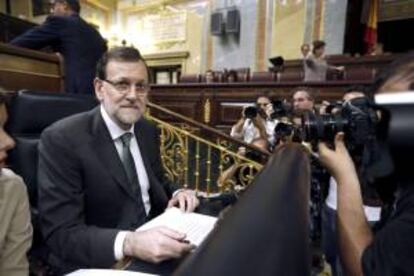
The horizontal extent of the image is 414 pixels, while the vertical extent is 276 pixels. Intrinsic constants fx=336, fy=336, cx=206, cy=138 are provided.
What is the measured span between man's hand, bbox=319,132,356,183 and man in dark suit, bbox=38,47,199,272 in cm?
44

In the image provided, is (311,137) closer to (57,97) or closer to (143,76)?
(143,76)

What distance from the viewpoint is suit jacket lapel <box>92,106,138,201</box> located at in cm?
127

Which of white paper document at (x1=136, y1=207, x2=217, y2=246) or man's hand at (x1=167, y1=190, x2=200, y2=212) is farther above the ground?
white paper document at (x1=136, y1=207, x2=217, y2=246)

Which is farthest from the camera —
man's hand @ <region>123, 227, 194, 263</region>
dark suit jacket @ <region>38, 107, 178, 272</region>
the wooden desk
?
the wooden desk

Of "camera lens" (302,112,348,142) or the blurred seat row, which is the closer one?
"camera lens" (302,112,348,142)

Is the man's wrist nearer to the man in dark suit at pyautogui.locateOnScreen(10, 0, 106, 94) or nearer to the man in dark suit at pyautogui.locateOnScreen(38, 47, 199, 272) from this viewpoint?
the man in dark suit at pyautogui.locateOnScreen(38, 47, 199, 272)

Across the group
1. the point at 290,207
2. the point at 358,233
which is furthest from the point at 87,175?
the point at 290,207

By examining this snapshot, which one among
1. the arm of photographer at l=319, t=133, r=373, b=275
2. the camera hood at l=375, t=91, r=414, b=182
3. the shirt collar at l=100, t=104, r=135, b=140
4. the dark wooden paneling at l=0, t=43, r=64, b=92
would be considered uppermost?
the dark wooden paneling at l=0, t=43, r=64, b=92

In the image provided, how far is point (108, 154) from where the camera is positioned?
1.29 meters

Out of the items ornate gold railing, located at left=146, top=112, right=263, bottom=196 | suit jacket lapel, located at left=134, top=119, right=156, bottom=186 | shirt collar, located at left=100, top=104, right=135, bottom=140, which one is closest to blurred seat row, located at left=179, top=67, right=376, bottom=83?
ornate gold railing, located at left=146, top=112, right=263, bottom=196

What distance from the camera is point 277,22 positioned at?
858cm

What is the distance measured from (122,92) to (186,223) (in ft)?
2.10

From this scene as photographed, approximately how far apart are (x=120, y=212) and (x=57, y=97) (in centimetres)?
74

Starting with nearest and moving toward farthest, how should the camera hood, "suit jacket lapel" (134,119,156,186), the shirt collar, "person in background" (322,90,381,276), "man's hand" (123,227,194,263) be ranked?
the camera hood → "man's hand" (123,227,194,263) → the shirt collar → "suit jacket lapel" (134,119,156,186) → "person in background" (322,90,381,276)
